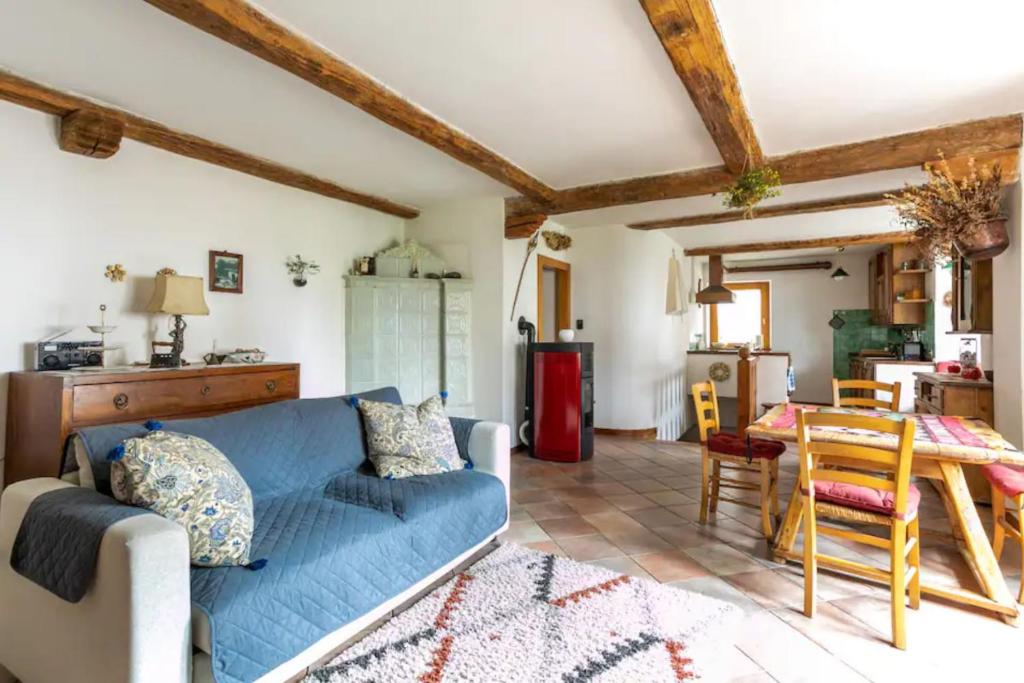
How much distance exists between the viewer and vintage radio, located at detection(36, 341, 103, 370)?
2.79 m

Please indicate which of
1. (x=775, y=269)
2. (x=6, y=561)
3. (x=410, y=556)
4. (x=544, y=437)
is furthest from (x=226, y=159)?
(x=775, y=269)

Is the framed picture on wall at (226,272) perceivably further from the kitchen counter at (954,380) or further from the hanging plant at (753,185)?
the kitchen counter at (954,380)

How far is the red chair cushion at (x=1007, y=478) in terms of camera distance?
2.25 meters

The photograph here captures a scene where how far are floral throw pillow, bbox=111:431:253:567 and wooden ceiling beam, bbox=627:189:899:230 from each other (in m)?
5.08

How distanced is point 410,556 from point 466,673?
473mm

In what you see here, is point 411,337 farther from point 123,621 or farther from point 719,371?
point 719,371

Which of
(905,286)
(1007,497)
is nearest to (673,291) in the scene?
(905,286)

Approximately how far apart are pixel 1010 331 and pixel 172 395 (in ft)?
16.8

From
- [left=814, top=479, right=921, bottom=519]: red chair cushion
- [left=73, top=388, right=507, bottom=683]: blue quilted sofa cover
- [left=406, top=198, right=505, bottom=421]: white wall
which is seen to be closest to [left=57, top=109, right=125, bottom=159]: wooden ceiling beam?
[left=73, top=388, right=507, bottom=683]: blue quilted sofa cover

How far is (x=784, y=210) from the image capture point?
5023 mm

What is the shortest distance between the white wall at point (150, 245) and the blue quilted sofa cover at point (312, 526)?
155cm

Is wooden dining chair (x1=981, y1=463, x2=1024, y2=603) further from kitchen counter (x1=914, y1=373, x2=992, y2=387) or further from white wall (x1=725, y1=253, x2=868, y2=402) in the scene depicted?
white wall (x1=725, y1=253, x2=868, y2=402)

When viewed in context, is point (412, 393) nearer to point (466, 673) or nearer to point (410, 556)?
point (410, 556)

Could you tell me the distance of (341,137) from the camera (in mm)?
3414
